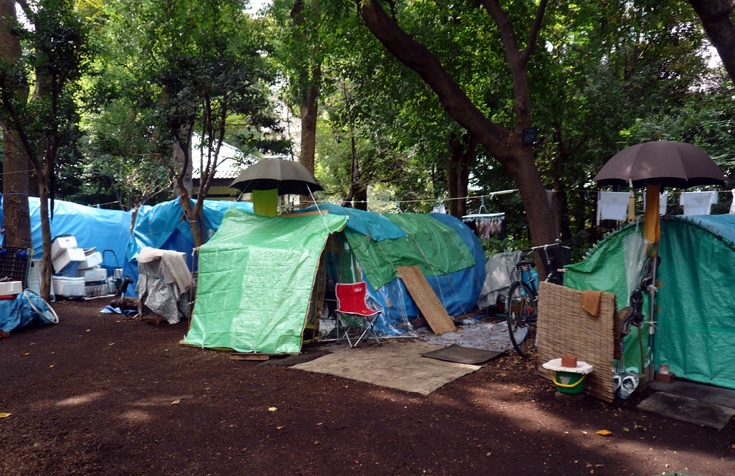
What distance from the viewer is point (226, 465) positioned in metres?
3.85

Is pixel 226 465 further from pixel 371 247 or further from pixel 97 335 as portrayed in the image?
pixel 97 335

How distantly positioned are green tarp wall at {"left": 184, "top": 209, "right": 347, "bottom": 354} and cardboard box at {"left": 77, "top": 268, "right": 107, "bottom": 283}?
20.3 feet

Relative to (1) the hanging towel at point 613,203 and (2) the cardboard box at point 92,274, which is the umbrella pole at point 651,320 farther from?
(2) the cardboard box at point 92,274

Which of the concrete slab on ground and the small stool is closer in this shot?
the concrete slab on ground

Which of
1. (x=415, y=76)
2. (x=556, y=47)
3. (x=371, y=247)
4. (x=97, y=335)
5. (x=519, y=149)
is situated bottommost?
(x=97, y=335)

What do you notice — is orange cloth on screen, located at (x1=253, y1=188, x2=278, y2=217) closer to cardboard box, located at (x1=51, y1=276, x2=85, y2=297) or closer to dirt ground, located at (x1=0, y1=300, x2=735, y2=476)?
dirt ground, located at (x1=0, y1=300, x2=735, y2=476)

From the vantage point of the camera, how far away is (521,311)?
23.1 feet

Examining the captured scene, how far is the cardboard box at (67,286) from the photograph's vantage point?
489 inches

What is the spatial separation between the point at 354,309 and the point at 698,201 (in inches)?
251

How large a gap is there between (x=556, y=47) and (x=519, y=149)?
597cm

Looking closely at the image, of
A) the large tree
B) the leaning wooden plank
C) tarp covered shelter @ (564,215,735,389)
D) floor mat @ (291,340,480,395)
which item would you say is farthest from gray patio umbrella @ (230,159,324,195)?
tarp covered shelter @ (564,215,735,389)

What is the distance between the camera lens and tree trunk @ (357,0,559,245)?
6895 millimetres

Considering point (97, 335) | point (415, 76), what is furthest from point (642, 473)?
point (97, 335)

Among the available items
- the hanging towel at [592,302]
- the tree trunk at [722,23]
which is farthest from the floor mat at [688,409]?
the tree trunk at [722,23]
